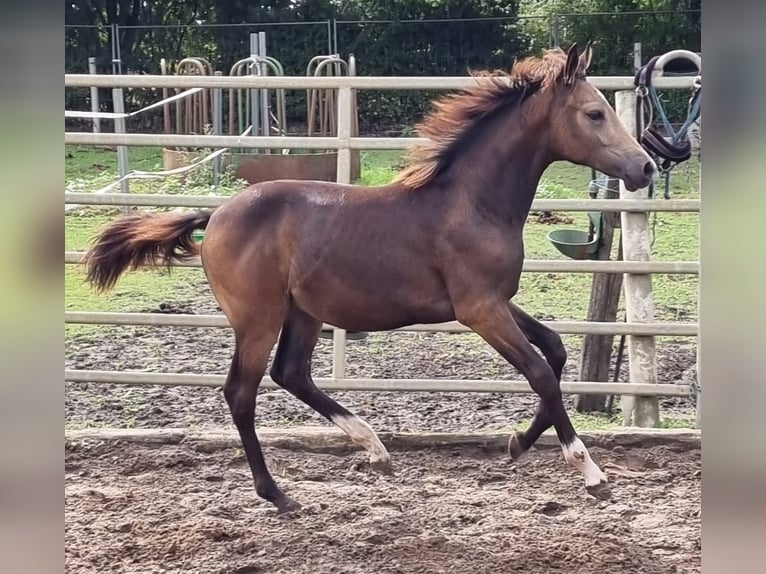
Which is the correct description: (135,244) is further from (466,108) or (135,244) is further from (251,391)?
(466,108)

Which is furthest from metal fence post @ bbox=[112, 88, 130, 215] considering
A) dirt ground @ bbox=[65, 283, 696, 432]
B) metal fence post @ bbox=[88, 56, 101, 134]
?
dirt ground @ bbox=[65, 283, 696, 432]

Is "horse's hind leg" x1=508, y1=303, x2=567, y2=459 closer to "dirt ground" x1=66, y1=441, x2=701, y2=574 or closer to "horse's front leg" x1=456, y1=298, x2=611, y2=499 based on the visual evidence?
"horse's front leg" x1=456, y1=298, x2=611, y2=499

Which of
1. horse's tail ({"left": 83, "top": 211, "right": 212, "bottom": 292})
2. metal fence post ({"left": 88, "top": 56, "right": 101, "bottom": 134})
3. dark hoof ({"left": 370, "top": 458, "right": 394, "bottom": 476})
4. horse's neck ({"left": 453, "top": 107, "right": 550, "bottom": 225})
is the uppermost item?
metal fence post ({"left": 88, "top": 56, "right": 101, "bottom": 134})

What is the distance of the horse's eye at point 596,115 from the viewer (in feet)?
8.23

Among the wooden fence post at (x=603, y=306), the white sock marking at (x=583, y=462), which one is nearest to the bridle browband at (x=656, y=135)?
the wooden fence post at (x=603, y=306)

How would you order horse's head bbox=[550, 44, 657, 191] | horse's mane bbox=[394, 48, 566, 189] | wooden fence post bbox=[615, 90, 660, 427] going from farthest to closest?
wooden fence post bbox=[615, 90, 660, 427]
horse's mane bbox=[394, 48, 566, 189]
horse's head bbox=[550, 44, 657, 191]

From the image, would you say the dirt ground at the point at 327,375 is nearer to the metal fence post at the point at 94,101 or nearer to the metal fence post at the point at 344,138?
the metal fence post at the point at 344,138

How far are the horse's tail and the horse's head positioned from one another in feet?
4.02

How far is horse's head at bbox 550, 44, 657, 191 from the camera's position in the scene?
248cm
